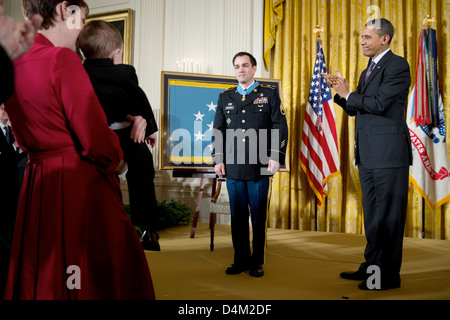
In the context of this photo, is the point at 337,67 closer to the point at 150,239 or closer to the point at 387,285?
the point at 387,285

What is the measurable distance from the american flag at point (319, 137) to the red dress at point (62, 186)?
3.88 m

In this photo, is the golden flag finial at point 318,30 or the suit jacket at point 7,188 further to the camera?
the golden flag finial at point 318,30

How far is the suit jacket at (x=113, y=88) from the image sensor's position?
1.42m

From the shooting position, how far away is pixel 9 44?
72 cm

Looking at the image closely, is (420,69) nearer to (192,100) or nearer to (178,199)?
(192,100)

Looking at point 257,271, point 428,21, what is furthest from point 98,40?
point 428,21

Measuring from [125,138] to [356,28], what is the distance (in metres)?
4.36

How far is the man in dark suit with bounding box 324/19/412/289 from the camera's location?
8.04ft

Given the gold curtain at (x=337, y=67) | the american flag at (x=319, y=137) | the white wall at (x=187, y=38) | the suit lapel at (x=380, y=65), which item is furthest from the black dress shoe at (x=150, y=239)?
the white wall at (x=187, y=38)

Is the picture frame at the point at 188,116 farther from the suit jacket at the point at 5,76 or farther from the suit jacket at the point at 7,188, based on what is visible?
the suit jacket at the point at 5,76

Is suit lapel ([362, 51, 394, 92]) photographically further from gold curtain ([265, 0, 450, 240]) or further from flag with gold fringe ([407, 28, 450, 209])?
gold curtain ([265, 0, 450, 240])

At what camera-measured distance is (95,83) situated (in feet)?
4.64
